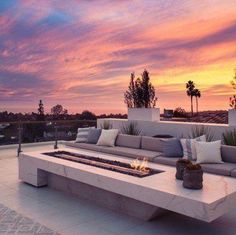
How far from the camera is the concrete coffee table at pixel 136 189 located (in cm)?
312

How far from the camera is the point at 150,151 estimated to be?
6.15 m

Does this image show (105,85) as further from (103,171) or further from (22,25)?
(103,171)

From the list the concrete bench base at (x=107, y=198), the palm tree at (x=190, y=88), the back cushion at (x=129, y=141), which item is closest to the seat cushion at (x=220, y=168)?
the concrete bench base at (x=107, y=198)

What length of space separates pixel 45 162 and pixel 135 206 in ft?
5.97

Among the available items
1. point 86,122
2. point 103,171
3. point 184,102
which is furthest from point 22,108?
point 103,171

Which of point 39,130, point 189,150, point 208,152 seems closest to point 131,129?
point 189,150

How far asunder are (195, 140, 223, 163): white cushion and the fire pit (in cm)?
97

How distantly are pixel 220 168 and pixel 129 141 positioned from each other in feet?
7.87

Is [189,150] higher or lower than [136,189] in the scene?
higher

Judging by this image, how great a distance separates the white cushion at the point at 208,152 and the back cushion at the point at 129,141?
160cm

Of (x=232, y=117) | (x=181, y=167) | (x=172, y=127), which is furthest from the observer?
(x=172, y=127)

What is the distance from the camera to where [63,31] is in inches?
330

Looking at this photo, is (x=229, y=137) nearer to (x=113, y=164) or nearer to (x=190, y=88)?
(x=113, y=164)

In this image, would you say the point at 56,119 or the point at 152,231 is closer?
the point at 152,231
